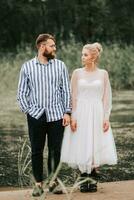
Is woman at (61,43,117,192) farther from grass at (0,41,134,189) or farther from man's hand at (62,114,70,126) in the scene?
grass at (0,41,134,189)

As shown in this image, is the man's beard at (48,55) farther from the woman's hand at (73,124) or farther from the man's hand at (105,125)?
the man's hand at (105,125)

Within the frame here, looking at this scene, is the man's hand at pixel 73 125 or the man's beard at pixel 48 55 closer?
the man's beard at pixel 48 55

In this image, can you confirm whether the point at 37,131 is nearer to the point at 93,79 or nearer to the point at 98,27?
the point at 93,79

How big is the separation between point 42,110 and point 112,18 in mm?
38484

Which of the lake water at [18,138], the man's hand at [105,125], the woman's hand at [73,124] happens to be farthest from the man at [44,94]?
the man's hand at [105,125]

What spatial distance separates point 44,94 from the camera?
6.98 m

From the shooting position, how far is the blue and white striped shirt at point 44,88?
696 cm

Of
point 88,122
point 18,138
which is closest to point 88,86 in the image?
point 88,122

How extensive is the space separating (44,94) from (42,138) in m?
0.43

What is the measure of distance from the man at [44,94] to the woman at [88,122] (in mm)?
236

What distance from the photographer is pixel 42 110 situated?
697 centimetres

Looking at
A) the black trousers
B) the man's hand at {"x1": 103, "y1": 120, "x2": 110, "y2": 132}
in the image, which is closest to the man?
the black trousers

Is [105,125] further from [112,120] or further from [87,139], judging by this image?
[112,120]

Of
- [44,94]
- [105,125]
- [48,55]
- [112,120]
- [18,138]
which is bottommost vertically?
[112,120]
